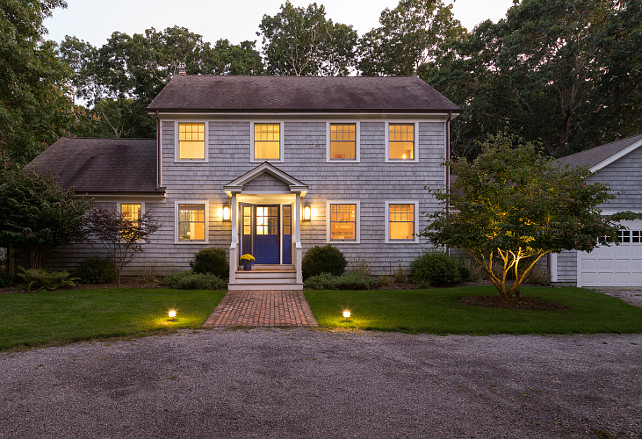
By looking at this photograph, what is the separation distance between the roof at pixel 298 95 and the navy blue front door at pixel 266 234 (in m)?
3.62

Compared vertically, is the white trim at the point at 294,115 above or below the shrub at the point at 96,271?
above

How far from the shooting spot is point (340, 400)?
3900 mm

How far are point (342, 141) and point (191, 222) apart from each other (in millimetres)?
6193

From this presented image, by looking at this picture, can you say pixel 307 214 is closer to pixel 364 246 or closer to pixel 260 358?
pixel 364 246

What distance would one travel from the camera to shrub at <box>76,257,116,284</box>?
40.4 ft

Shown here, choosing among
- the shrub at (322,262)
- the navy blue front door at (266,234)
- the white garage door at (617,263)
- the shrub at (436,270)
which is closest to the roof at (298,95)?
the navy blue front door at (266,234)

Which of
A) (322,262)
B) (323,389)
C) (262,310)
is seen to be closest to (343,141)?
(322,262)

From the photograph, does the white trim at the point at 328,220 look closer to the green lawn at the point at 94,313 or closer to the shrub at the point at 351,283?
the shrub at the point at 351,283

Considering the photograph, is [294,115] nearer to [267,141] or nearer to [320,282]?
[267,141]

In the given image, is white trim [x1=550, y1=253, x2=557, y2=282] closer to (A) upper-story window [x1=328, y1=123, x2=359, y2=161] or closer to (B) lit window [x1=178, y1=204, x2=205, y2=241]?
(A) upper-story window [x1=328, y1=123, x2=359, y2=161]

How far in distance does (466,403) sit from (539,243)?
5.77 meters

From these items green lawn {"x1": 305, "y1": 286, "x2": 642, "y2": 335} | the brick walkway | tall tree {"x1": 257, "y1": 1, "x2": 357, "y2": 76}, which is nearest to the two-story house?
the brick walkway

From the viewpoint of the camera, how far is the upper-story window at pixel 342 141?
1368 cm

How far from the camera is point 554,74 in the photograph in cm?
2156
